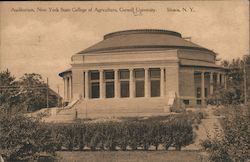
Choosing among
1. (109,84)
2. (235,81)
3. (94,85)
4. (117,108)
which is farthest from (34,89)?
(235,81)

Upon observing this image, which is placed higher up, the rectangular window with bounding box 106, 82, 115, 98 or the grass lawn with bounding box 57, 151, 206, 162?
the rectangular window with bounding box 106, 82, 115, 98

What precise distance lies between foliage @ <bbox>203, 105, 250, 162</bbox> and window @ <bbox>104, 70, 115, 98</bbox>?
1755 inches

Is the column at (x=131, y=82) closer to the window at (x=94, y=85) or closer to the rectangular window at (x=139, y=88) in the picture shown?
the rectangular window at (x=139, y=88)

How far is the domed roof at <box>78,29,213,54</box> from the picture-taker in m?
61.3

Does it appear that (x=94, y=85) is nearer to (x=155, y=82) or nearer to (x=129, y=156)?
(x=155, y=82)

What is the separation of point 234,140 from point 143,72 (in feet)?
145

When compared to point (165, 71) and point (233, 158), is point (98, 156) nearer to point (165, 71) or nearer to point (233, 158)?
point (233, 158)

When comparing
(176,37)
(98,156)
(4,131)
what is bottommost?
(98,156)

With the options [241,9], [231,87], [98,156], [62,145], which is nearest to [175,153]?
[98,156]

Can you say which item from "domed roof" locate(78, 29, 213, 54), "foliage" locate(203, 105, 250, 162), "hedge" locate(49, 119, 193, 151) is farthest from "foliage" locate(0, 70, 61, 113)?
"foliage" locate(203, 105, 250, 162)

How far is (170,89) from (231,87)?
8371 mm

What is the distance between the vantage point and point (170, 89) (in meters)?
58.5

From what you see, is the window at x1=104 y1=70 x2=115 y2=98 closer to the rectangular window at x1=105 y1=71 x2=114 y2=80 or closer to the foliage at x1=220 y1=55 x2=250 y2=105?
the rectangular window at x1=105 y1=71 x2=114 y2=80

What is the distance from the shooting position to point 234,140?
639 inches
